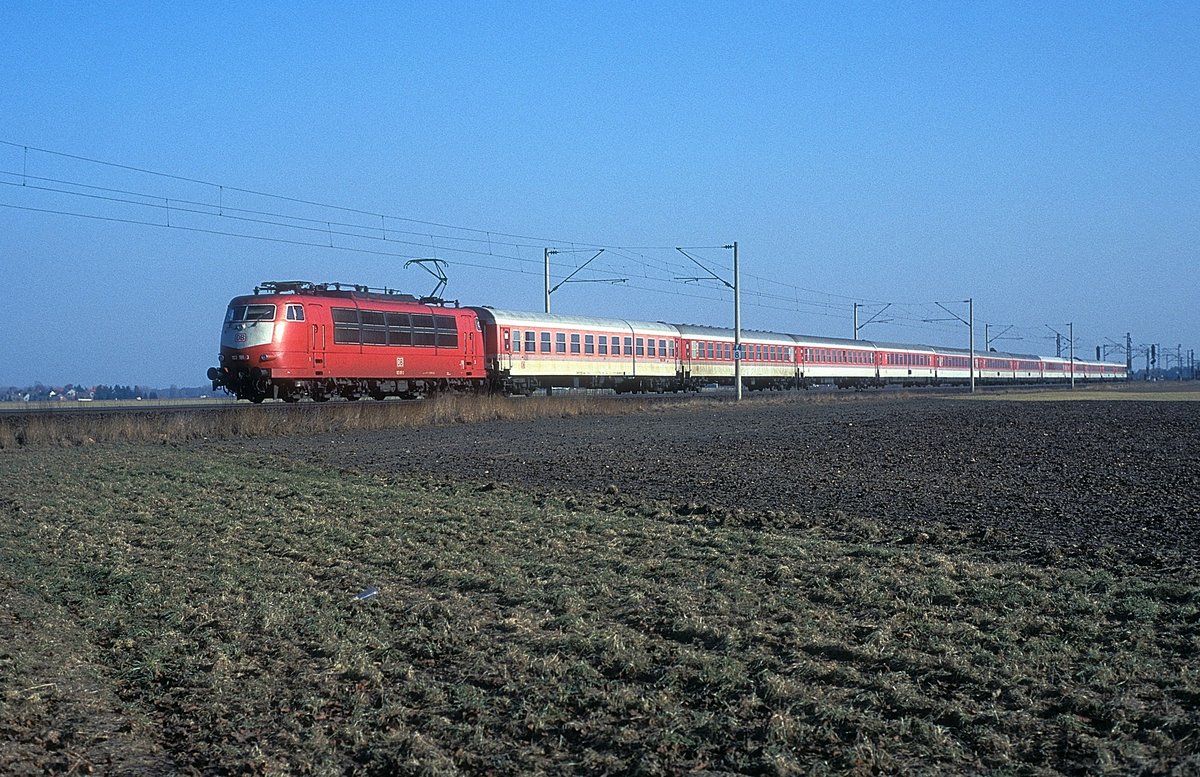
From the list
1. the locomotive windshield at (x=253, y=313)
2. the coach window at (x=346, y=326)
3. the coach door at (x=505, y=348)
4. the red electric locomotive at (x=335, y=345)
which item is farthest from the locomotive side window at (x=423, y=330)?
the locomotive windshield at (x=253, y=313)

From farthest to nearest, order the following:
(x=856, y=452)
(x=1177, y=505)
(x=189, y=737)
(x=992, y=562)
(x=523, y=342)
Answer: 1. (x=523, y=342)
2. (x=856, y=452)
3. (x=1177, y=505)
4. (x=992, y=562)
5. (x=189, y=737)

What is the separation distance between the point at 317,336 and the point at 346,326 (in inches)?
48.0

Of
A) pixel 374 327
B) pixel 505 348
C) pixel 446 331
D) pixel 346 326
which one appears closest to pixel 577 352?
pixel 505 348

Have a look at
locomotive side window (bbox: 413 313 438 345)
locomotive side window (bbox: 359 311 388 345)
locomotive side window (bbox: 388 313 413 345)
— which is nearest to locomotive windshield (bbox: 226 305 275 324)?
locomotive side window (bbox: 359 311 388 345)

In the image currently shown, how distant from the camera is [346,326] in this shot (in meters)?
33.3

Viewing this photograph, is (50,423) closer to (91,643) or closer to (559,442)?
(559,442)

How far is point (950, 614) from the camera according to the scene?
6.73 metres

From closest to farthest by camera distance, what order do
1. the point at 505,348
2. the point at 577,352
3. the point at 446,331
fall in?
the point at 446,331
the point at 505,348
the point at 577,352

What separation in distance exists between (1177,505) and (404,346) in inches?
1086

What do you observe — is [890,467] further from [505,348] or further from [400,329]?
[505,348]

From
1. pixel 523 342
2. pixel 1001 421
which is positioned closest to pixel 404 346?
pixel 523 342

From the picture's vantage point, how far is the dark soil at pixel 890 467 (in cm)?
1053

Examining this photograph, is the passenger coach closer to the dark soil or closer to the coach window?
the coach window

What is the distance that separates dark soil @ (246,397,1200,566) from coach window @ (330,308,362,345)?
5834 millimetres
